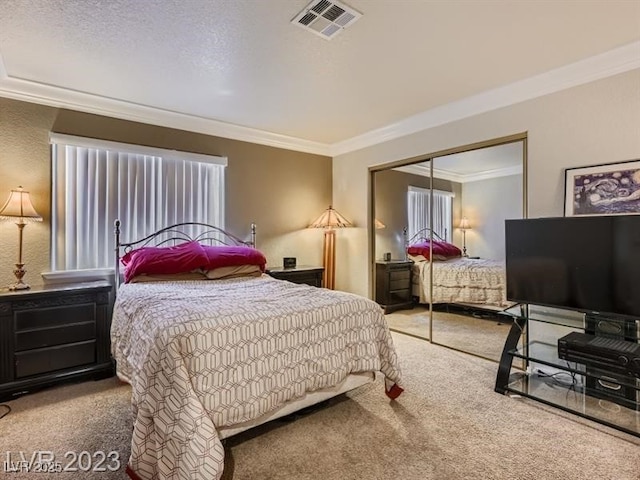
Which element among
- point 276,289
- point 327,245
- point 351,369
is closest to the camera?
point 351,369

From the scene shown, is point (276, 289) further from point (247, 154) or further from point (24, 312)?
point (247, 154)

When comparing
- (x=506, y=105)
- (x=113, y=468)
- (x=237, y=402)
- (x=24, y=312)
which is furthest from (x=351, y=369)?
(x=506, y=105)

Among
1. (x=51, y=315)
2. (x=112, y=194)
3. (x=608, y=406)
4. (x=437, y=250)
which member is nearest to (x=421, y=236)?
(x=437, y=250)

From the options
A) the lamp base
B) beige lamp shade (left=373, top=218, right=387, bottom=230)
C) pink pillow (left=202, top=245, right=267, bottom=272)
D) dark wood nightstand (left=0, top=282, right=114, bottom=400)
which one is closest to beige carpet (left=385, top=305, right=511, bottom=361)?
beige lamp shade (left=373, top=218, right=387, bottom=230)

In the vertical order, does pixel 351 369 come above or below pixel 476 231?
below

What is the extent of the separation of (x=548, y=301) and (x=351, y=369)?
160 centimetres

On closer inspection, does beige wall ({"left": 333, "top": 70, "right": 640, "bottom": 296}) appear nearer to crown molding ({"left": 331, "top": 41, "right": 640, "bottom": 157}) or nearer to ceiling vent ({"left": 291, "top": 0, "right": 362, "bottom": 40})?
crown molding ({"left": 331, "top": 41, "right": 640, "bottom": 157})

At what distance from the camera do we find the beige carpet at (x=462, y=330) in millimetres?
3367

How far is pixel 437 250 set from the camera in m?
3.87

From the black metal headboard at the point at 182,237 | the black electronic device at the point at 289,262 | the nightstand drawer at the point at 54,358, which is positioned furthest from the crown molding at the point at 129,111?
the nightstand drawer at the point at 54,358

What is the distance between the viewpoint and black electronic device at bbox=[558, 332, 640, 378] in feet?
6.89

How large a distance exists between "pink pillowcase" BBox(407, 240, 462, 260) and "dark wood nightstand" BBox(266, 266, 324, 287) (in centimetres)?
123

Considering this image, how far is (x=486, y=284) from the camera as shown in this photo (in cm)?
345

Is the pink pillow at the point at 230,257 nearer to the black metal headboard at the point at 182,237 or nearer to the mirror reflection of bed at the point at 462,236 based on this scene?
the black metal headboard at the point at 182,237
